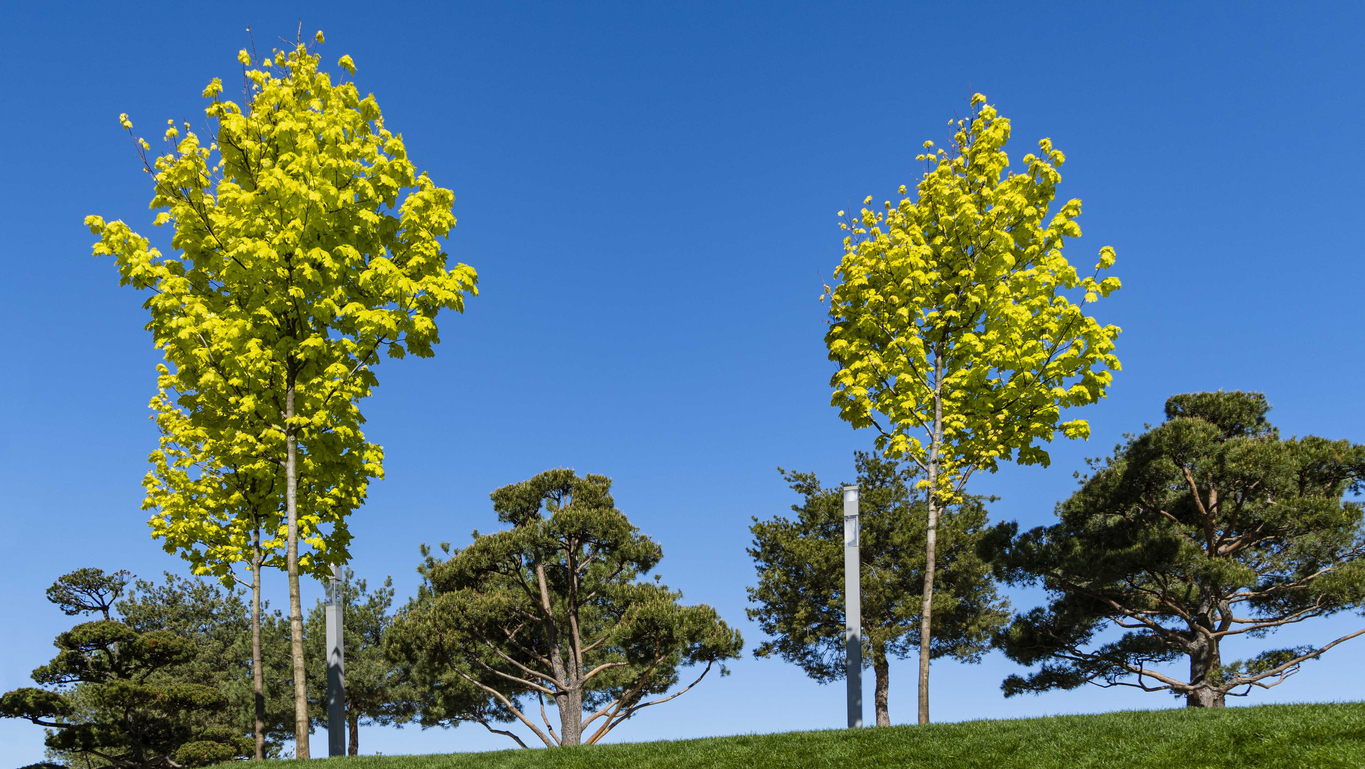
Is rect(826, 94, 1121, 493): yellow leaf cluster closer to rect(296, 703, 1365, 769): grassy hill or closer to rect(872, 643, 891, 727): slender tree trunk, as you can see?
rect(296, 703, 1365, 769): grassy hill

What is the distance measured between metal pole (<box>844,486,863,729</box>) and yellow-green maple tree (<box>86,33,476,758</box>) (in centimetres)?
725

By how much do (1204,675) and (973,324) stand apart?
10.9 meters

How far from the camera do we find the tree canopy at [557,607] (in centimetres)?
2252

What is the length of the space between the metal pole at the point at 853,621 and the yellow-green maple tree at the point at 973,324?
1.66 meters

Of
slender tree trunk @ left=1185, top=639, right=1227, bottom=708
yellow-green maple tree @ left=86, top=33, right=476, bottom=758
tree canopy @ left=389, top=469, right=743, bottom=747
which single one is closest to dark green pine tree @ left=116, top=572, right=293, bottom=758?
tree canopy @ left=389, top=469, right=743, bottom=747

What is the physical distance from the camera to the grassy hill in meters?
10.2

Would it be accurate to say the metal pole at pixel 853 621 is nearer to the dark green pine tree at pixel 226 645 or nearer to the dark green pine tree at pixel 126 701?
the dark green pine tree at pixel 126 701

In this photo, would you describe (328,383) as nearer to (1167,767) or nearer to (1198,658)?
(1167,767)

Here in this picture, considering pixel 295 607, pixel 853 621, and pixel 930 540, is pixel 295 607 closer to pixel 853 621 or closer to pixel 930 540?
pixel 853 621

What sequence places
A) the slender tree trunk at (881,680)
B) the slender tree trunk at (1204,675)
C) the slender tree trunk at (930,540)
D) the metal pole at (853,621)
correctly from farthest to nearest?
the slender tree trunk at (881,680) < the slender tree trunk at (1204,675) < the slender tree trunk at (930,540) < the metal pole at (853,621)

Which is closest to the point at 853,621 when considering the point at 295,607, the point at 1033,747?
the point at 1033,747

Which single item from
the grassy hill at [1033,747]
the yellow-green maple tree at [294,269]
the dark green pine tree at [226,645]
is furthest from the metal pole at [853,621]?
the dark green pine tree at [226,645]

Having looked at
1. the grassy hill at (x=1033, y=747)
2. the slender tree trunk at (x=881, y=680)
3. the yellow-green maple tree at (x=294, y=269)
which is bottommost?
the slender tree trunk at (x=881, y=680)

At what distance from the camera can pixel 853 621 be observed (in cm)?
1469
